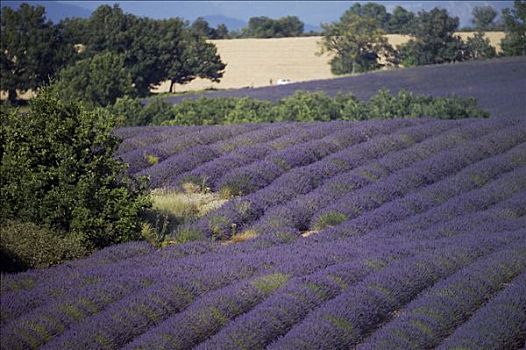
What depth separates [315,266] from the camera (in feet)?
26.5

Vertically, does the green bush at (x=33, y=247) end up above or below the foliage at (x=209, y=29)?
below

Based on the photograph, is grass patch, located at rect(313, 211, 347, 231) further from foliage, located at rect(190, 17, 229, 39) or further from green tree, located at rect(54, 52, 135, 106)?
foliage, located at rect(190, 17, 229, 39)

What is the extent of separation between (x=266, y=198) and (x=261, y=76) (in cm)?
4943

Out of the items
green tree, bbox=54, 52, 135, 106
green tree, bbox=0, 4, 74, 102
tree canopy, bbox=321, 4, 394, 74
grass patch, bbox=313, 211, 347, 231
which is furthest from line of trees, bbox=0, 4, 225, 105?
grass patch, bbox=313, 211, 347, 231

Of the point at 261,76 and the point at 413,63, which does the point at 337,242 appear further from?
the point at 261,76

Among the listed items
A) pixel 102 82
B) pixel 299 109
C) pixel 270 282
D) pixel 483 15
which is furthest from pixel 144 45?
pixel 483 15

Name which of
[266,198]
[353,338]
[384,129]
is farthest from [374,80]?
[353,338]

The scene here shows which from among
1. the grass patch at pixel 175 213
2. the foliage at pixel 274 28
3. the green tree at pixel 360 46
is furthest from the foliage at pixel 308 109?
the foliage at pixel 274 28

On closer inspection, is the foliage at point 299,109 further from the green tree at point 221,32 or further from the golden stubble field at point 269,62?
the green tree at point 221,32

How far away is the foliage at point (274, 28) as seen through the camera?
87375 millimetres

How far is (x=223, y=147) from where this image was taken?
592 inches

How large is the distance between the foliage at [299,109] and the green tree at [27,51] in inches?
652

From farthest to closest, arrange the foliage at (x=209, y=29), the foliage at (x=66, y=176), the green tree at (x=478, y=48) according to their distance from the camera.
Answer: the foliage at (x=209, y=29) < the green tree at (x=478, y=48) < the foliage at (x=66, y=176)

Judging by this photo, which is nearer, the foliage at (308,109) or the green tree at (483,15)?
the foliage at (308,109)
